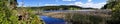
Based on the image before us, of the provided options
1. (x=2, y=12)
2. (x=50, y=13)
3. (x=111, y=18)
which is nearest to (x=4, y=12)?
(x=2, y=12)

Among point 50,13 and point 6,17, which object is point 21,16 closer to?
point 6,17

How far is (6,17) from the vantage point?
419 cm

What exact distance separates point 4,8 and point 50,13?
6908mm

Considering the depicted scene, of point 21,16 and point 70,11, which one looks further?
point 70,11

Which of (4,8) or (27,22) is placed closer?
(4,8)

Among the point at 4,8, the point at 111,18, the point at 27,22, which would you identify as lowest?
the point at 111,18

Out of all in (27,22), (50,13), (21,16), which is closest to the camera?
(27,22)

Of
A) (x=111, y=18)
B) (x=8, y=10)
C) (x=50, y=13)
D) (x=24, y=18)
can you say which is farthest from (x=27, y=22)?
(x=111, y=18)

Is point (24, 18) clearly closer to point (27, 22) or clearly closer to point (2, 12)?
point (27, 22)

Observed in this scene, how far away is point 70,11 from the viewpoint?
11.2 metres

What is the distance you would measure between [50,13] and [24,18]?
6.29 meters

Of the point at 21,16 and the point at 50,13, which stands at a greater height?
the point at 21,16

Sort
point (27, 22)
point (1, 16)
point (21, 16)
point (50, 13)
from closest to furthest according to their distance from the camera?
1. point (1, 16)
2. point (27, 22)
3. point (21, 16)
4. point (50, 13)

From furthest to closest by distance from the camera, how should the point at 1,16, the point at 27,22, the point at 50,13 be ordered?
the point at 50,13
the point at 27,22
the point at 1,16
